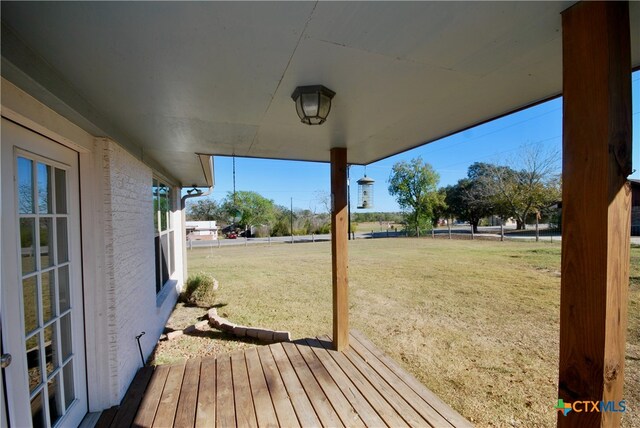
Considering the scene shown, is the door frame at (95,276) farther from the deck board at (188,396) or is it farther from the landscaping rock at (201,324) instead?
the landscaping rock at (201,324)

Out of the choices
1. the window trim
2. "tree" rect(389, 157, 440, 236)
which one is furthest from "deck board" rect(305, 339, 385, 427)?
"tree" rect(389, 157, 440, 236)

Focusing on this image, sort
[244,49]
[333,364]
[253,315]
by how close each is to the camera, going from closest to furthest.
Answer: [244,49] < [333,364] < [253,315]

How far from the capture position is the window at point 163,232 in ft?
13.0

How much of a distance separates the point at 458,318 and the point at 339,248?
2.56 meters

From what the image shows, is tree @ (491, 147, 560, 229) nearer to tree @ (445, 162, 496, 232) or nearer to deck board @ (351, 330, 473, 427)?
tree @ (445, 162, 496, 232)

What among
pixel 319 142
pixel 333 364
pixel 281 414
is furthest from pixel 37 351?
pixel 319 142

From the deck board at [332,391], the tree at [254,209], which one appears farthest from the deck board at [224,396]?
the tree at [254,209]

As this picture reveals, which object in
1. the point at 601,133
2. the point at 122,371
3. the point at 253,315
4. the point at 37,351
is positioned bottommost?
the point at 253,315

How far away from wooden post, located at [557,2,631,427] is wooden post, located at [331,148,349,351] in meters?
2.00

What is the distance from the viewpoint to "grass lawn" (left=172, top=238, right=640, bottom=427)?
2408 millimetres

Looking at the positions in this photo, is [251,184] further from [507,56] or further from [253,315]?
[507,56]

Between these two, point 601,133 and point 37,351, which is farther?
point 37,351

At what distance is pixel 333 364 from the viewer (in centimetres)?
256

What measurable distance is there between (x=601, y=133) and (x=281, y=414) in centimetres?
Result: 223
